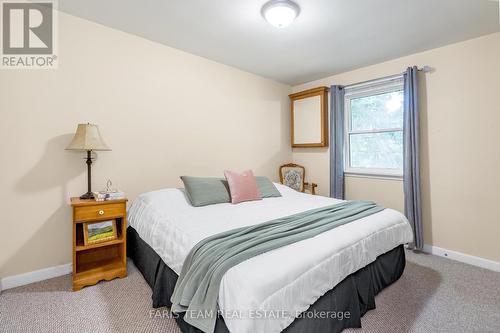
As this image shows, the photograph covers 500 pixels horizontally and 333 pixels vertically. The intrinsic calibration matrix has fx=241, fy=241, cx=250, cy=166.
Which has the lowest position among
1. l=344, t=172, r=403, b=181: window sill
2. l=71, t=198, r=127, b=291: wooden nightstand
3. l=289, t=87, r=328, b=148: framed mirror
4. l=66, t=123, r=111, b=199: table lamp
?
l=71, t=198, r=127, b=291: wooden nightstand

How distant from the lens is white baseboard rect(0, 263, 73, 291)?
2072 millimetres

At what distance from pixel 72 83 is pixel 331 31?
8.72 ft

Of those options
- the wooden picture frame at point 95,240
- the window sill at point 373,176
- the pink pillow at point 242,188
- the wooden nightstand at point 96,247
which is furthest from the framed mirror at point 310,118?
the wooden picture frame at point 95,240

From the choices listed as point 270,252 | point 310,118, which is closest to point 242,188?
point 270,252

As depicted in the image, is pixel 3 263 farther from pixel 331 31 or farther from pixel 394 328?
pixel 331 31

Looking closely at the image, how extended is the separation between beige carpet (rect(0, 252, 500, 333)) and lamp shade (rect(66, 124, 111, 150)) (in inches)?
48.2

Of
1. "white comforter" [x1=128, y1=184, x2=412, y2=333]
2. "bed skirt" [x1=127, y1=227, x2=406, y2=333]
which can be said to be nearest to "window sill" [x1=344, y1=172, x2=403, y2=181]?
"white comforter" [x1=128, y1=184, x2=412, y2=333]

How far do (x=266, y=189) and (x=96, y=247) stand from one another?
1.88m

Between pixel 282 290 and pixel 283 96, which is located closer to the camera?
pixel 282 290

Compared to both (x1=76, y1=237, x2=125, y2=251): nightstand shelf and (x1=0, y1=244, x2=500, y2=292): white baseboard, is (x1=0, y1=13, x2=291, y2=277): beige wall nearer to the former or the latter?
(x1=0, y1=244, x2=500, y2=292): white baseboard

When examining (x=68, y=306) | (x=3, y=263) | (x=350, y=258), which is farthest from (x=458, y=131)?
(x=3, y=263)

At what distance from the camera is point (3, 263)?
81.7 inches

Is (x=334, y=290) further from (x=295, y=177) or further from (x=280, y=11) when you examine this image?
(x=295, y=177)

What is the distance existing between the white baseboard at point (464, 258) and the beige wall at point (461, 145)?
0.05m
